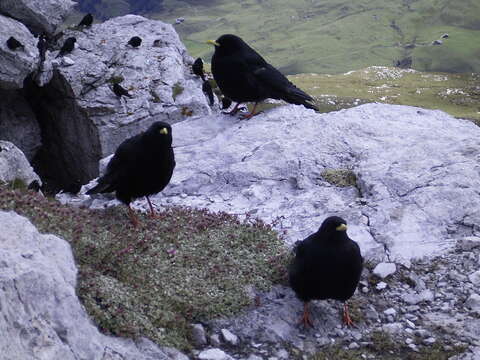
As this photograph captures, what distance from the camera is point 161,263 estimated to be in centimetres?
886

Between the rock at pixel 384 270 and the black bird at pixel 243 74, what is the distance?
6457 millimetres

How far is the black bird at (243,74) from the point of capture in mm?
14430

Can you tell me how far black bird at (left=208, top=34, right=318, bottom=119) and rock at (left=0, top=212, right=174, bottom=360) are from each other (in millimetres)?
8152

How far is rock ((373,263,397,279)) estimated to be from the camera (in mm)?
9656

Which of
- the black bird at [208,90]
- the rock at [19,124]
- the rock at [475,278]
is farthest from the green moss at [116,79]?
the rock at [475,278]

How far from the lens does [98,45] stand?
78.8 feet

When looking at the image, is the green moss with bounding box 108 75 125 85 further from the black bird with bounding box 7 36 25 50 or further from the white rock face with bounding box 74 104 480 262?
the white rock face with bounding box 74 104 480 262

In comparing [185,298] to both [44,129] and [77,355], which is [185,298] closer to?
[77,355]

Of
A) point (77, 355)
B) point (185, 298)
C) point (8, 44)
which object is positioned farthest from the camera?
point (8, 44)

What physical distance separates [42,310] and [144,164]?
417 cm

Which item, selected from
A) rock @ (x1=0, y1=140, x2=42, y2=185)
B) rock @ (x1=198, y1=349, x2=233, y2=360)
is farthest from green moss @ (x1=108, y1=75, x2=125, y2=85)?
rock @ (x1=198, y1=349, x2=233, y2=360)

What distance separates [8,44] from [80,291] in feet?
52.3

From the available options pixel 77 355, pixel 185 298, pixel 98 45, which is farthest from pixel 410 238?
pixel 98 45

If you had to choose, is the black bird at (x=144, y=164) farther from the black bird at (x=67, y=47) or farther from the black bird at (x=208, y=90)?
the black bird at (x=67, y=47)
